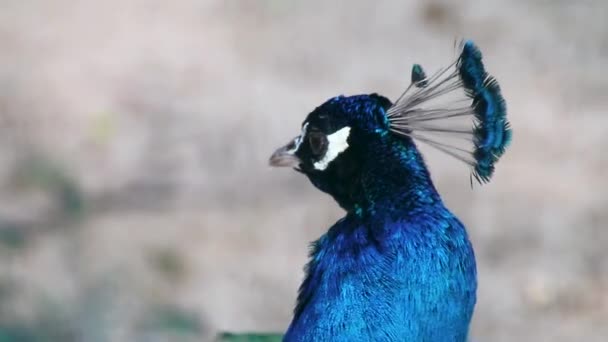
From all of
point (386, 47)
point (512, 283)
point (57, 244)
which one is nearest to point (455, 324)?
point (512, 283)

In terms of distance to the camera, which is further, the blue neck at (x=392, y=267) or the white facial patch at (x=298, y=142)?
the white facial patch at (x=298, y=142)

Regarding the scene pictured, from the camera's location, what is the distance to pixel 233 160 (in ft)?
7.51

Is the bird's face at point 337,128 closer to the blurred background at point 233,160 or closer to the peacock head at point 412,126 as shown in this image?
the peacock head at point 412,126

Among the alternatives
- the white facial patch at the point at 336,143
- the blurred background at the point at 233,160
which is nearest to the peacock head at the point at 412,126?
the white facial patch at the point at 336,143

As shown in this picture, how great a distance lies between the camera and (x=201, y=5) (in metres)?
2.45

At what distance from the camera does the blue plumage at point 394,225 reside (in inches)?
36.7

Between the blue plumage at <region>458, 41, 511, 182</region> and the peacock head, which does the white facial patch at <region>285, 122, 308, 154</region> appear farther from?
the blue plumage at <region>458, 41, 511, 182</region>

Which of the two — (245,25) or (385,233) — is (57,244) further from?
(385,233)

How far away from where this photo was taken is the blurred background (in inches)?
81.6

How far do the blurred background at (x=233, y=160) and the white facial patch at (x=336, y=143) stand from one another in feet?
3.47

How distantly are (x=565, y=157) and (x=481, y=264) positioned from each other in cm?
37

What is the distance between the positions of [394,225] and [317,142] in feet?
0.46

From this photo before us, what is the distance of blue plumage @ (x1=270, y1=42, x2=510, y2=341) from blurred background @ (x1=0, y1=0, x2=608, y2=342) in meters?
1.06

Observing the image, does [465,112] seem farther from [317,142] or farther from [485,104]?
[317,142]
